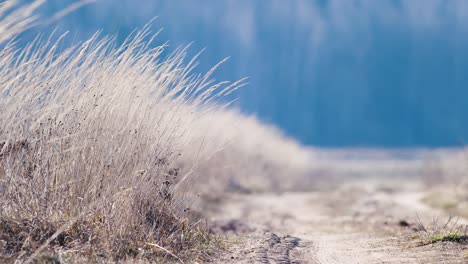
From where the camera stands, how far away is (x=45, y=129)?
7.64 meters

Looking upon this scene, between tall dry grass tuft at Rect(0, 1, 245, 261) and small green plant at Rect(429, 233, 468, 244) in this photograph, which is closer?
tall dry grass tuft at Rect(0, 1, 245, 261)

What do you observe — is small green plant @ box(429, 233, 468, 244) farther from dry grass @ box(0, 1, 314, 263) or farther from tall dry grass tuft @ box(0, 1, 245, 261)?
tall dry grass tuft @ box(0, 1, 245, 261)

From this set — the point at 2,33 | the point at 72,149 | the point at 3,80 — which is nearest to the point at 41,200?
the point at 72,149

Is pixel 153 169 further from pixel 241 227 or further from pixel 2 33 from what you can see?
pixel 241 227

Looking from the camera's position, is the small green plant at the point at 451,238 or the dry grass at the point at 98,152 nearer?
the dry grass at the point at 98,152

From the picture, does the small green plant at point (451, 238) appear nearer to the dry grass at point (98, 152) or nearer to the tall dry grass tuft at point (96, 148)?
the dry grass at point (98, 152)

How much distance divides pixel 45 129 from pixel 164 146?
1118mm

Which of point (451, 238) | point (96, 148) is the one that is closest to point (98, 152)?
point (96, 148)

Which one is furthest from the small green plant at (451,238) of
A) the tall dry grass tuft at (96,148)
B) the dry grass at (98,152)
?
the tall dry grass tuft at (96,148)

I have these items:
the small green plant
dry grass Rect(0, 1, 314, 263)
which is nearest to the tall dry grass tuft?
dry grass Rect(0, 1, 314, 263)

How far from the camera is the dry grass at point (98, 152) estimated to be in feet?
23.3

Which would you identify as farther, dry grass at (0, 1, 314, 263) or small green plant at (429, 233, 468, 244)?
small green plant at (429, 233, 468, 244)

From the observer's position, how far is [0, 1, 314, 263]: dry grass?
711cm

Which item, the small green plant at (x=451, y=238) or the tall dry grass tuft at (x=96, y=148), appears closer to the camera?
the tall dry grass tuft at (x=96, y=148)
